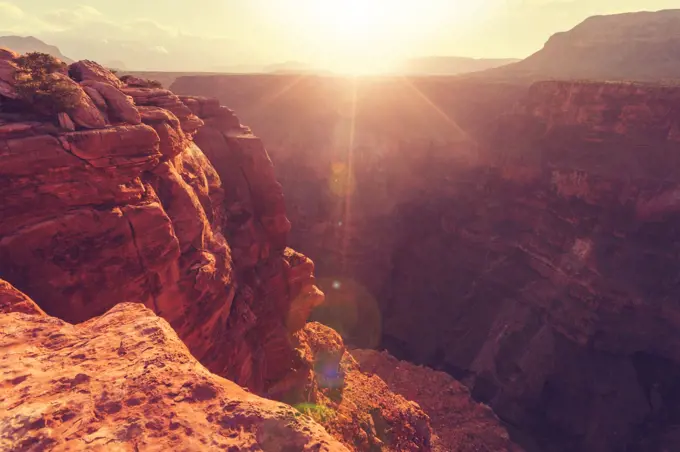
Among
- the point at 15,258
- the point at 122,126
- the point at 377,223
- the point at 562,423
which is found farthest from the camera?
the point at 377,223

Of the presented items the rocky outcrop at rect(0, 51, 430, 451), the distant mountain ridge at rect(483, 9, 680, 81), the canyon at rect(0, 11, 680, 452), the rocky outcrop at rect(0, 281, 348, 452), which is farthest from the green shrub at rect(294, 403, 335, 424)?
the distant mountain ridge at rect(483, 9, 680, 81)

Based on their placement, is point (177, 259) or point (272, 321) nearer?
point (177, 259)

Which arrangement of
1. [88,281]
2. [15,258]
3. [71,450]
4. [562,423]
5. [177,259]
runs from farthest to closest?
[562,423] → [177,259] → [88,281] → [15,258] → [71,450]

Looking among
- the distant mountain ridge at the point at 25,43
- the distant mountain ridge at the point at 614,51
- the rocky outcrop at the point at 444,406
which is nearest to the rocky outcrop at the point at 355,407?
the rocky outcrop at the point at 444,406

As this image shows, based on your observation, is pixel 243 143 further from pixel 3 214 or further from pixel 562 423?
pixel 562 423

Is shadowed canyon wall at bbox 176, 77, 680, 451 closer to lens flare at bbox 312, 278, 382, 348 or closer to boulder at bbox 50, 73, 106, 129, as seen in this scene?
lens flare at bbox 312, 278, 382, 348

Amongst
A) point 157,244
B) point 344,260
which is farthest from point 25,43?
point 157,244

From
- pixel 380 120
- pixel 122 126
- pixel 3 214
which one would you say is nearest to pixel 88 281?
pixel 3 214
